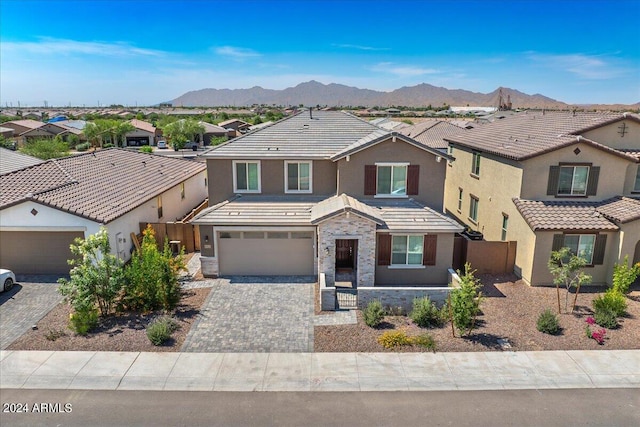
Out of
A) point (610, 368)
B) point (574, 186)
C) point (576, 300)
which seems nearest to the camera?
point (610, 368)

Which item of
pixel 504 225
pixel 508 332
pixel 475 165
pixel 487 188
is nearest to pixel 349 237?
pixel 508 332

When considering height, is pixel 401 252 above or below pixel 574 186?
below

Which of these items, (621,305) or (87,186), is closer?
(621,305)

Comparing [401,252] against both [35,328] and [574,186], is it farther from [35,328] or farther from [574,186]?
[35,328]

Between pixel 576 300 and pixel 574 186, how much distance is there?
209 inches

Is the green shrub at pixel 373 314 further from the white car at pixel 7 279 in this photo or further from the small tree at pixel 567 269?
the white car at pixel 7 279

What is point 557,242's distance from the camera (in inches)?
721

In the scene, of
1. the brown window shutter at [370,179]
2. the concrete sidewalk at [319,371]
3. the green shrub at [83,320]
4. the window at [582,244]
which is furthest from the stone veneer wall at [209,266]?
the window at [582,244]

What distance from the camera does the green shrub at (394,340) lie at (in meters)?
14.0

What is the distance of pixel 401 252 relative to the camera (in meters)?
18.6

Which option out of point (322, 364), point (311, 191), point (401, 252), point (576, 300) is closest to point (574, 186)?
point (576, 300)

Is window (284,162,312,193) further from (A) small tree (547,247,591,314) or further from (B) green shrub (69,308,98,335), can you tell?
(A) small tree (547,247,591,314)

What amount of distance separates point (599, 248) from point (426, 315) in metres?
9.01

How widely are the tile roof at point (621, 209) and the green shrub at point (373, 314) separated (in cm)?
1082
